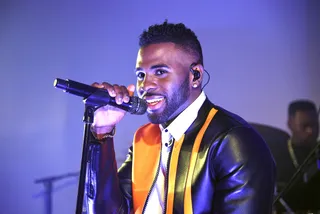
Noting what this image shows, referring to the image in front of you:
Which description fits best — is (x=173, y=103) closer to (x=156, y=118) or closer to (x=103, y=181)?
(x=156, y=118)

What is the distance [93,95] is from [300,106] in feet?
7.78

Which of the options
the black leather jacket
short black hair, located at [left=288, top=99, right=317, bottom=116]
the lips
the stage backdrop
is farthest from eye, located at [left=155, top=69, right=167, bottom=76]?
short black hair, located at [left=288, top=99, right=317, bottom=116]

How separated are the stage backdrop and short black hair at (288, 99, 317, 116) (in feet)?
0.16

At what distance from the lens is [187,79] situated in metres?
1.75

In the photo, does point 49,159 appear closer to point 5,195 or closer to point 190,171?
point 5,195

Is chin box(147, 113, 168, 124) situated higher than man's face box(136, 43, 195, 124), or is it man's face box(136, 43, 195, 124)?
man's face box(136, 43, 195, 124)

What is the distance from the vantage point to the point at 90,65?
3.07m

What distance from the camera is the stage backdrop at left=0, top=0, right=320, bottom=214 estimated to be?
3.01m

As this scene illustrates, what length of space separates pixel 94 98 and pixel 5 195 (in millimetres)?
2073

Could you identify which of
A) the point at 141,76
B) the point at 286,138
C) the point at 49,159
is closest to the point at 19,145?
the point at 49,159

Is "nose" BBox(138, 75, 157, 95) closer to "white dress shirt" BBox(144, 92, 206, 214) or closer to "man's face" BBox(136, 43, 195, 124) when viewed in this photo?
"man's face" BBox(136, 43, 195, 124)

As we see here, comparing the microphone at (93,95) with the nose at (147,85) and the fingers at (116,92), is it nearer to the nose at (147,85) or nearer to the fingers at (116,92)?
the fingers at (116,92)

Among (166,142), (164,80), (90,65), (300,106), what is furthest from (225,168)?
(300,106)

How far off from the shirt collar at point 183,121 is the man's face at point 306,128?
1749 mm
